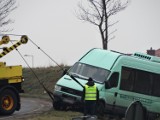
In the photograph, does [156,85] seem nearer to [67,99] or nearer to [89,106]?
[67,99]

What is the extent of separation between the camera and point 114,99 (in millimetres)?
22219

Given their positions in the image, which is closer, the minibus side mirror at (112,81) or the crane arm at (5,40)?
the minibus side mirror at (112,81)

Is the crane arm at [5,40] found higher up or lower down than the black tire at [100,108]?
higher up

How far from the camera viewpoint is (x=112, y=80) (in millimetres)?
22094

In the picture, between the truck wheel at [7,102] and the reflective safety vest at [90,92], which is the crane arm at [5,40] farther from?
the reflective safety vest at [90,92]

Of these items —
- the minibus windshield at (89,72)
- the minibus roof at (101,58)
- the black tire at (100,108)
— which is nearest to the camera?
the black tire at (100,108)

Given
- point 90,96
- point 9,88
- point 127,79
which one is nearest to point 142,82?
point 127,79

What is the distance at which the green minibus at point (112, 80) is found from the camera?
21656mm

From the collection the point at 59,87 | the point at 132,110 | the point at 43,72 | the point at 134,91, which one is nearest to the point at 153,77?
the point at 134,91

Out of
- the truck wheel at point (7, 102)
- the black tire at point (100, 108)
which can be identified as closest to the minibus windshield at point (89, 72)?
the black tire at point (100, 108)

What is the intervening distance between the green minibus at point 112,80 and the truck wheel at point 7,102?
1.80 metres

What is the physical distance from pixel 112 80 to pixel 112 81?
0.04 m

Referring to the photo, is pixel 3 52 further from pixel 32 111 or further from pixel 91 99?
pixel 91 99

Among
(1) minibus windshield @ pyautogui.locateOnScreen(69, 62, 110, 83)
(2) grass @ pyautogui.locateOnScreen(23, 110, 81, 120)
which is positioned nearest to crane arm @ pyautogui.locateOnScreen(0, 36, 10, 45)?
(1) minibus windshield @ pyautogui.locateOnScreen(69, 62, 110, 83)
